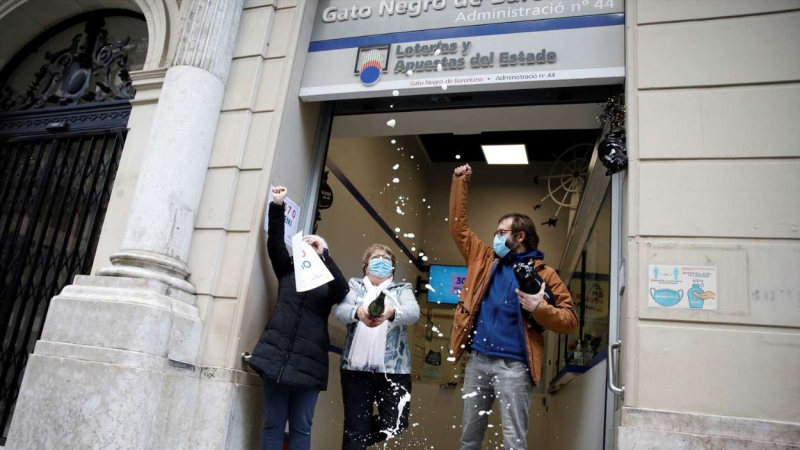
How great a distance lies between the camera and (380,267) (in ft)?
15.9

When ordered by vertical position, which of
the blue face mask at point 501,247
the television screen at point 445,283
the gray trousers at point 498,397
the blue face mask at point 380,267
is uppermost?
the television screen at point 445,283

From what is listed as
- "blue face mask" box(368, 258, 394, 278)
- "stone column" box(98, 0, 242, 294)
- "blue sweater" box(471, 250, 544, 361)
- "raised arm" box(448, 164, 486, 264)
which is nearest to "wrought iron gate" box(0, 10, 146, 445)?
"stone column" box(98, 0, 242, 294)

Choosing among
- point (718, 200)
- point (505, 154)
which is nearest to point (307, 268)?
point (718, 200)

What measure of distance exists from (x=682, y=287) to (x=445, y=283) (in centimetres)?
623

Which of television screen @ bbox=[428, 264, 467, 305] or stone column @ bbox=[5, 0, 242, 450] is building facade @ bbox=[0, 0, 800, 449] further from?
television screen @ bbox=[428, 264, 467, 305]

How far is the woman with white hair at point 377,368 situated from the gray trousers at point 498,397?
0.63 meters

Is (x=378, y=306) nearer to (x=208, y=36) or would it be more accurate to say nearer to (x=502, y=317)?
(x=502, y=317)

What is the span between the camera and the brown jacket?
4.01 meters

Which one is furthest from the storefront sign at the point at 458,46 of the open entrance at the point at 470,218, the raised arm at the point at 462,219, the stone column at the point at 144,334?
the stone column at the point at 144,334

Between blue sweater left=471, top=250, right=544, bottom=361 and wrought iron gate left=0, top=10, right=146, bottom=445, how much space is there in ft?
12.5

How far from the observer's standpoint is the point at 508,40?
198 inches

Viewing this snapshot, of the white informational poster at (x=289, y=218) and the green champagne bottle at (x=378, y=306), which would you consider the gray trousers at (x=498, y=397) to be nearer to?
the green champagne bottle at (x=378, y=306)

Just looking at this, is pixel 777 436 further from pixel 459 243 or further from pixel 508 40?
pixel 508 40

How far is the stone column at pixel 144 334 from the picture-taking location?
434 cm
